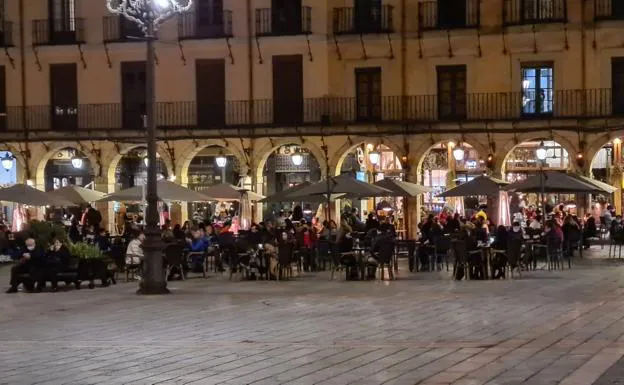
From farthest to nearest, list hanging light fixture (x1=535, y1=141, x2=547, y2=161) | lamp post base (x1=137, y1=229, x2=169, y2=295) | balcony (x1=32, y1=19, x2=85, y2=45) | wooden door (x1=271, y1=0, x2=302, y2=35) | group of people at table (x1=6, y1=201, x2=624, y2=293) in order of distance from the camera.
Answer: 1. balcony (x1=32, y1=19, x2=85, y2=45)
2. wooden door (x1=271, y1=0, x2=302, y2=35)
3. hanging light fixture (x1=535, y1=141, x2=547, y2=161)
4. group of people at table (x1=6, y1=201, x2=624, y2=293)
5. lamp post base (x1=137, y1=229, x2=169, y2=295)

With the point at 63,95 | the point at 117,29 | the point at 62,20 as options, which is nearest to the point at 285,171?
the point at 117,29

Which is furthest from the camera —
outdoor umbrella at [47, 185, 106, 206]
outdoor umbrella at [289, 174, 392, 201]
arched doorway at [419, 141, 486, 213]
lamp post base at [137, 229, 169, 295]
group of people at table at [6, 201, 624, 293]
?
arched doorway at [419, 141, 486, 213]

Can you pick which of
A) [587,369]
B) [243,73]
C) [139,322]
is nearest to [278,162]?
[243,73]

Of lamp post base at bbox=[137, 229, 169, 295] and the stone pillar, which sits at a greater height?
the stone pillar

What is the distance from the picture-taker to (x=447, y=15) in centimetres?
3581

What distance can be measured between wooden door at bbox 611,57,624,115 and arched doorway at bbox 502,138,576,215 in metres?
2.27

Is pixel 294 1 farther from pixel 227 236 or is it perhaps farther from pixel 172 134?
pixel 227 236

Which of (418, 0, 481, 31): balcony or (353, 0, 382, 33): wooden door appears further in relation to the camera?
(353, 0, 382, 33): wooden door

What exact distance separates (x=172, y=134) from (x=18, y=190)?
7630mm

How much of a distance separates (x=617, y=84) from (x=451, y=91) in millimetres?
5483

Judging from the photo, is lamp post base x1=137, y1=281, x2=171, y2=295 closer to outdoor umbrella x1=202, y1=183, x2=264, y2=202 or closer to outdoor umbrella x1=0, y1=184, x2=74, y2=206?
outdoor umbrella x1=0, y1=184, x2=74, y2=206

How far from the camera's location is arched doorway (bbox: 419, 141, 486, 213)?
1449 inches

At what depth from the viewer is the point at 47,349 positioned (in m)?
12.7

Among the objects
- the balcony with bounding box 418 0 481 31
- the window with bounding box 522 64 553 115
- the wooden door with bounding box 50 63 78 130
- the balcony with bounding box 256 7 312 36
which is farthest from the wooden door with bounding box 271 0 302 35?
the window with bounding box 522 64 553 115
